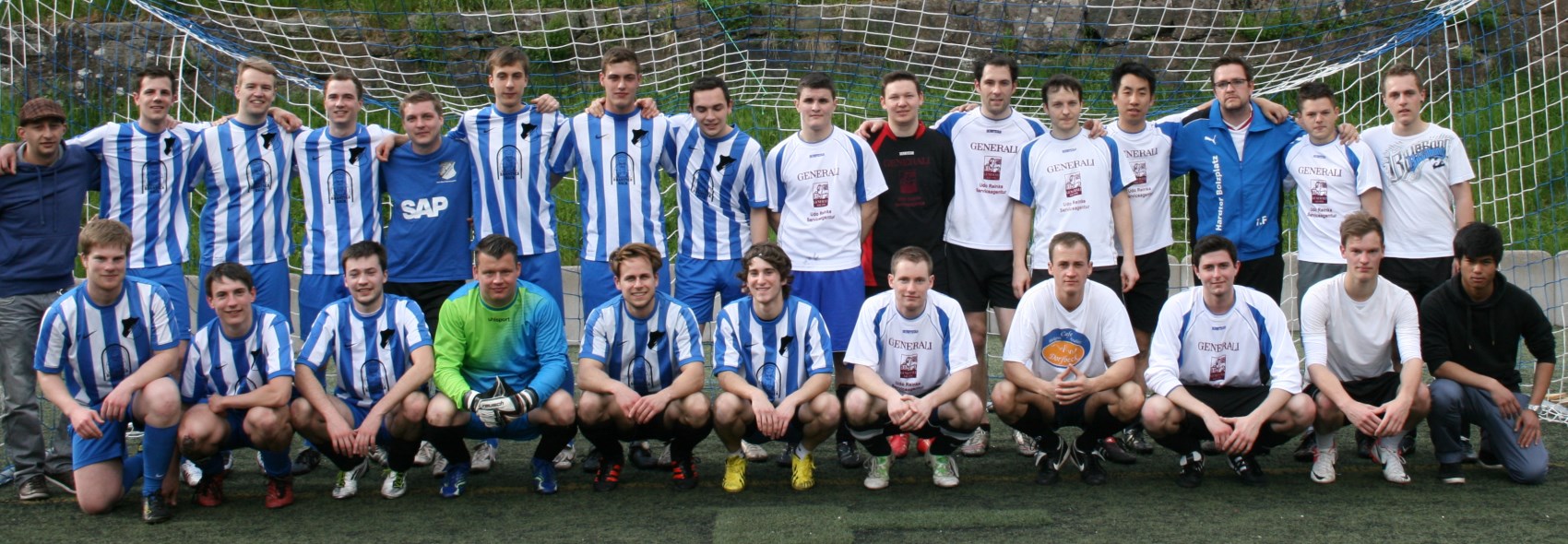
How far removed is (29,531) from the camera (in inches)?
137

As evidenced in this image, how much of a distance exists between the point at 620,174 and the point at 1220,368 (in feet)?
7.05

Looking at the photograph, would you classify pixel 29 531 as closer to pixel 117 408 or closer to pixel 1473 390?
pixel 117 408

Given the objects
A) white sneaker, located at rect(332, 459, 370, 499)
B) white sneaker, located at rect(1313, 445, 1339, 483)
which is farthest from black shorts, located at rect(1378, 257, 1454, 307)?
white sneaker, located at rect(332, 459, 370, 499)

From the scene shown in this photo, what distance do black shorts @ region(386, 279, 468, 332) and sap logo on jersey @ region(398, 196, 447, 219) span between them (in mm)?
241

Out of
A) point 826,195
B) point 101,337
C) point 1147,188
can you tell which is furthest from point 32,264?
point 1147,188

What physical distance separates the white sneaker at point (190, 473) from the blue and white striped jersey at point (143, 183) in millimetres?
713

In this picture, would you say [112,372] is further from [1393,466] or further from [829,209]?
[1393,466]

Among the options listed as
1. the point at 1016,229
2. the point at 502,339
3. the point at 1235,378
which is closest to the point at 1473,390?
the point at 1235,378

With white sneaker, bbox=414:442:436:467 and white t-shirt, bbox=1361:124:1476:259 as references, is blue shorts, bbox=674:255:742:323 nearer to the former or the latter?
white sneaker, bbox=414:442:436:467

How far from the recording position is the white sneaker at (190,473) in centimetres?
397

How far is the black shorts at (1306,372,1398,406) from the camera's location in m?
3.93

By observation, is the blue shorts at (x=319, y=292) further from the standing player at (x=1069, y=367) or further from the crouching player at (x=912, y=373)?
the standing player at (x=1069, y=367)

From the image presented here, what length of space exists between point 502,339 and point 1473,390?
3.08m

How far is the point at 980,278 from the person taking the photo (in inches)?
176
